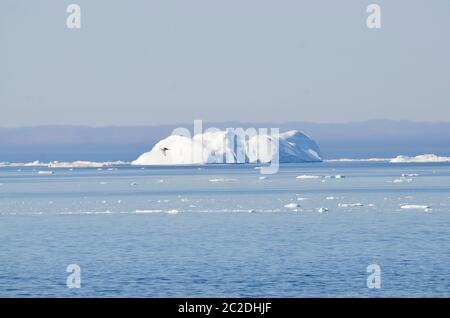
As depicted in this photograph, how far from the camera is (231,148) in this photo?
6240 inches

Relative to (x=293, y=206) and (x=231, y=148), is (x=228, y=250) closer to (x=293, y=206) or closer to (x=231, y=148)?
(x=293, y=206)

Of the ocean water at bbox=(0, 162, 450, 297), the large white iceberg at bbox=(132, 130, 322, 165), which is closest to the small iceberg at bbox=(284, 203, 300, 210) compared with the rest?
the ocean water at bbox=(0, 162, 450, 297)

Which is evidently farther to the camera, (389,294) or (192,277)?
(192,277)

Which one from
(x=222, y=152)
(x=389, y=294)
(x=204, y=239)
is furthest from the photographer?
(x=222, y=152)

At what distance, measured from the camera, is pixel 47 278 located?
2295 cm

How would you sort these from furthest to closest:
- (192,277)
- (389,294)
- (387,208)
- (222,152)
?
(222,152) < (387,208) < (192,277) < (389,294)

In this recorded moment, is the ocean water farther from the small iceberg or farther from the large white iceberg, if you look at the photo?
the large white iceberg

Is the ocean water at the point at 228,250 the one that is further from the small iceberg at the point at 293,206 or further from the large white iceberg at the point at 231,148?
Answer: the large white iceberg at the point at 231,148

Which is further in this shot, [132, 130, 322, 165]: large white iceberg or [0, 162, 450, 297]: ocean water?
[132, 130, 322, 165]: large white iceberg

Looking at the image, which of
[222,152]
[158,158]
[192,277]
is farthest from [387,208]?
[158,158]

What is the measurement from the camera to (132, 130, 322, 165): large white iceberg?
15475 cm

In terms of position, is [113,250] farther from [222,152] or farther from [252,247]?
[222,152]

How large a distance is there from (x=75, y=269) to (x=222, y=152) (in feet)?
435
